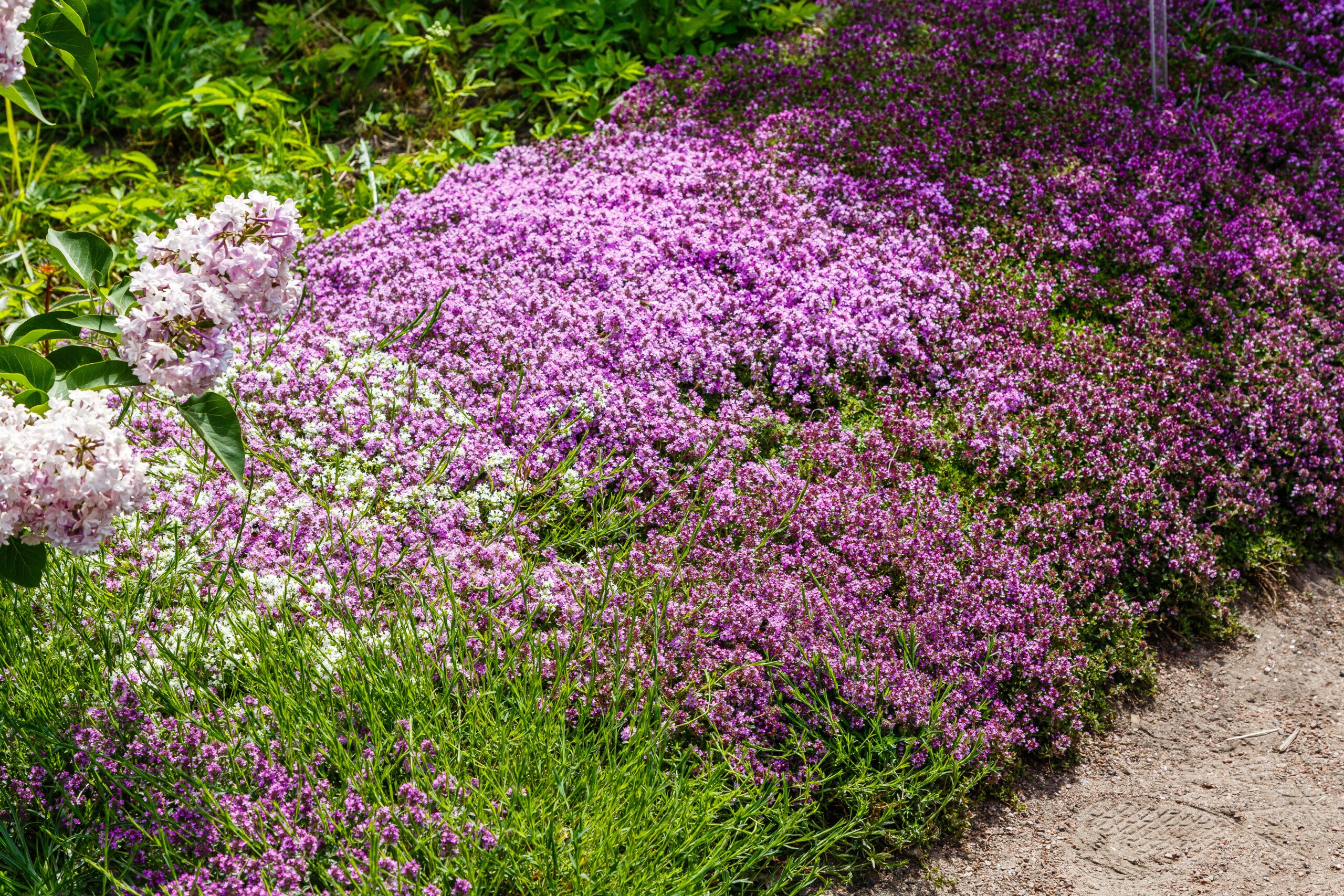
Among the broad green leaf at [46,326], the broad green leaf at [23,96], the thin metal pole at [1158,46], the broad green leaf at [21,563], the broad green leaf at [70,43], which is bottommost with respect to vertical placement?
the broad green leaf at [21,563]

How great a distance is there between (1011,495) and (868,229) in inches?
62.0

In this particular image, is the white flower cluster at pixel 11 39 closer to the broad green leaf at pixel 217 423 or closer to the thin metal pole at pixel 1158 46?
the broad green leaf at pixel 217 423

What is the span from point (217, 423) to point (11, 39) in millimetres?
1011

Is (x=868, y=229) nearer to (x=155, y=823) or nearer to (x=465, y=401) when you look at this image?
(x=465, y=401)

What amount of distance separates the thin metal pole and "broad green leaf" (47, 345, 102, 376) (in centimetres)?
496

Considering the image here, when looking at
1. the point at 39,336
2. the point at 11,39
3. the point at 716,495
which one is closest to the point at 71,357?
the point at 39,336

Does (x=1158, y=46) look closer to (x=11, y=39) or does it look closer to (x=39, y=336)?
(x=11, y=39)

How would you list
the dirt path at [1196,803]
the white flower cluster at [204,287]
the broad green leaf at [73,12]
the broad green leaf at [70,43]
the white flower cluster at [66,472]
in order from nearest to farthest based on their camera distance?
the white flower cluster at [66,472], the white flower cluster at [204,287], the broad green leaf at [73,12], the broad green leaf at [70,43], the dirt path at [1196,803]

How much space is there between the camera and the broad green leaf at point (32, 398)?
2.28 m

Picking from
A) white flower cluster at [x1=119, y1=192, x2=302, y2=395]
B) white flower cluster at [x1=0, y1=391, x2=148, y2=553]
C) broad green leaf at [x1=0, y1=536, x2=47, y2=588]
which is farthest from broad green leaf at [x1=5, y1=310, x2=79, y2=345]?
broad green leaf at [x1=0, y1=536, x2=47, y2=588]

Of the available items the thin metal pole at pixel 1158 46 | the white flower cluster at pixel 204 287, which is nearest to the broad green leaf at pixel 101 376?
the white flower cluster at pixel 204 287

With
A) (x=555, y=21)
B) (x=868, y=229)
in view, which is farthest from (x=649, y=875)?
(x=555, y=21)

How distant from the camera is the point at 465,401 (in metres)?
3.92

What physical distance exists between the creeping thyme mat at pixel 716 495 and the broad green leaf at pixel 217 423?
77 cm
